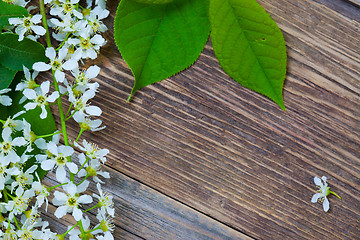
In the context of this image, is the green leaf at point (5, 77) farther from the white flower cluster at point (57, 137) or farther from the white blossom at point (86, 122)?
the white blossom at point (86, 122)

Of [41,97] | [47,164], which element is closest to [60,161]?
[47,164]

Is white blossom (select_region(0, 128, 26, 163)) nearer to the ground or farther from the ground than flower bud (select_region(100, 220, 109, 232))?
farther from the ground

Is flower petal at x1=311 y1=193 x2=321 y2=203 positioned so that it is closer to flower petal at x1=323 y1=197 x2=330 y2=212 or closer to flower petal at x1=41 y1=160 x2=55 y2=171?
flower petal at x1=323 y1=197 x2=330 y2=212

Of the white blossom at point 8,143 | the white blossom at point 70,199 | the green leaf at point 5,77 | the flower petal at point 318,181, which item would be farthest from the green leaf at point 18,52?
the flower petal at point 318,181

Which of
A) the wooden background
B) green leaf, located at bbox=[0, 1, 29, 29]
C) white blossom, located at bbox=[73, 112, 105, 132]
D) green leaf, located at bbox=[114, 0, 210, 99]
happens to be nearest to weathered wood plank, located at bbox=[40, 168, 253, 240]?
the wooden background

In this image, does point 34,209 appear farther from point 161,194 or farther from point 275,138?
point 275,138
